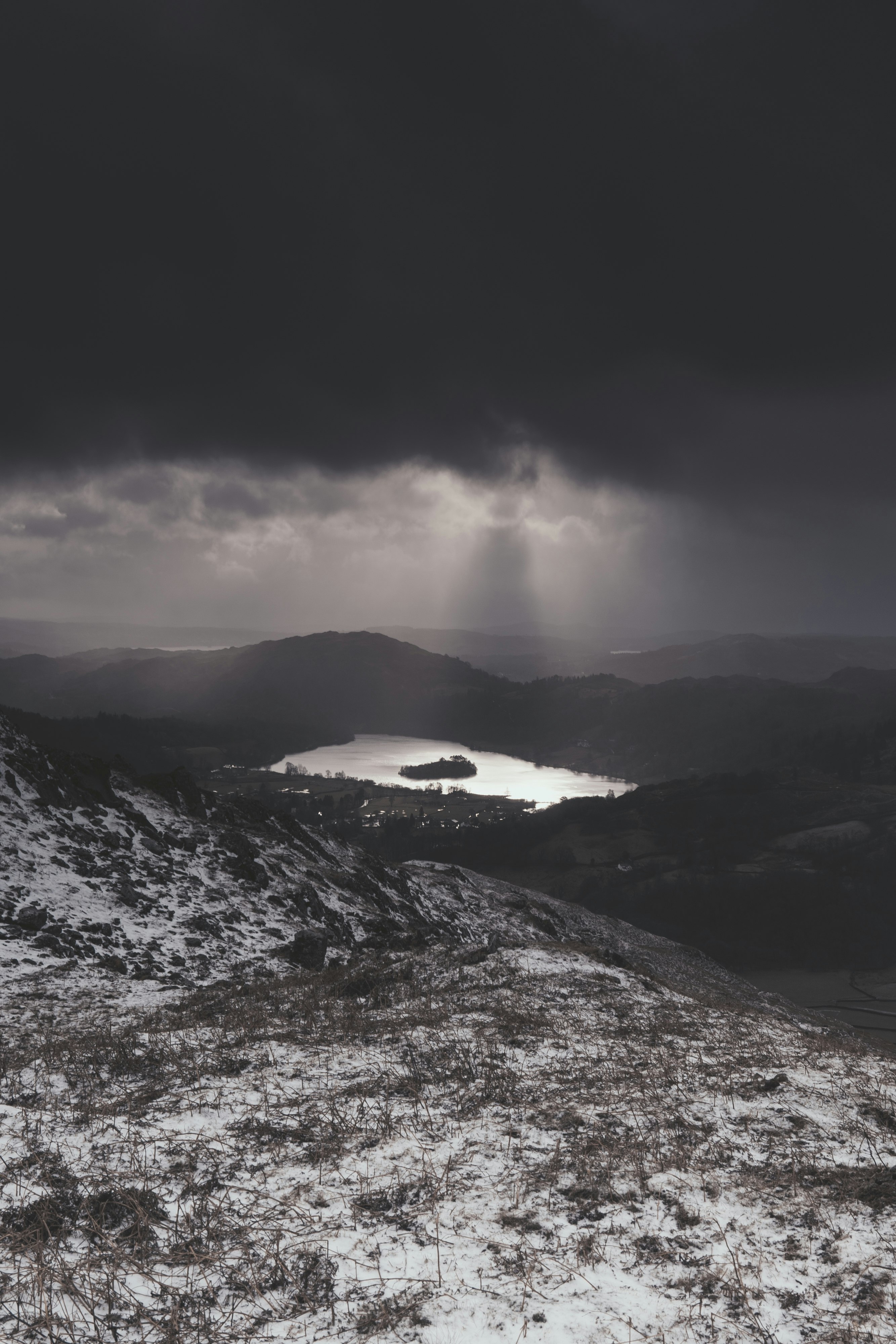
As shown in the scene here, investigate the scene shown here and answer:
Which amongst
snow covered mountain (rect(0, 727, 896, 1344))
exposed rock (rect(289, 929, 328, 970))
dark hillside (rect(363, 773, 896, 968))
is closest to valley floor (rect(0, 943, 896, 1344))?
snow covered mountain (rect(0, 727, 896, 1344))

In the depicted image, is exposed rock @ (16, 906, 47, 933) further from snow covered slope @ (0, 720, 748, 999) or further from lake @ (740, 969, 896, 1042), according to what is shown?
lake @ (740, 969, 896, 1042)

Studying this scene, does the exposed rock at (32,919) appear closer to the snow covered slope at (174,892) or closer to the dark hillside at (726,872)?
the snow covered slope at (174,892)

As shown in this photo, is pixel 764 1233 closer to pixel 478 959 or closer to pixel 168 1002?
pixel 478 959

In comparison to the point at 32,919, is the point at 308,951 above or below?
below

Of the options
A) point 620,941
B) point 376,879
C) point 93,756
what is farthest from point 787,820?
point 93,756

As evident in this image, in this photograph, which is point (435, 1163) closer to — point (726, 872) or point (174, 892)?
point (174, 892)

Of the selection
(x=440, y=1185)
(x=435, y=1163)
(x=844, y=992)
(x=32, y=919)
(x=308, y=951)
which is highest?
(x=440, y=1185)

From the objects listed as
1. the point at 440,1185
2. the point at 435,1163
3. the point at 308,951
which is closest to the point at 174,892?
the point at 308,951
